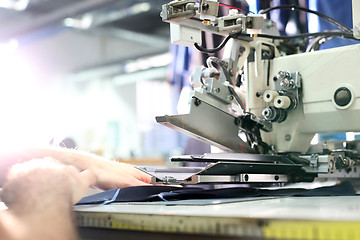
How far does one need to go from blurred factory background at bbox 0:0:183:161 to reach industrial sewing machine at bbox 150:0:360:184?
5184 millimetres

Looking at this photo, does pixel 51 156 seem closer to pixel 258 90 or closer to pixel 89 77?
pixel 258 90

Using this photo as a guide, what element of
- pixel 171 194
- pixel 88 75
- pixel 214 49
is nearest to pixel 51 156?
pixel 171 194

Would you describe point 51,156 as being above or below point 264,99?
below

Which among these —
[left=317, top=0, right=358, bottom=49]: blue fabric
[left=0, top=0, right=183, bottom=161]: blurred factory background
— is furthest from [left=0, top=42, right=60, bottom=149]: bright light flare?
[left=317, top=0, right=358, bottom=49]: blue fabric

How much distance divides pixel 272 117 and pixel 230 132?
136 mm

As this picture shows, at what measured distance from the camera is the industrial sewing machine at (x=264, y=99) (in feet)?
4.24

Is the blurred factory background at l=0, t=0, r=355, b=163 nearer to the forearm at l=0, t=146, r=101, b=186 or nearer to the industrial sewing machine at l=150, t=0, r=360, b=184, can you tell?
the industrial sewing machine at l=150, t=0, r=360, b=184

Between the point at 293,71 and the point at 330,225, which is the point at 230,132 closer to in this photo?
the point at 293,71

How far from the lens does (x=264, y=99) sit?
1424 millimetres

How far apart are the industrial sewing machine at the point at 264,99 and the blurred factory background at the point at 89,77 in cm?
518

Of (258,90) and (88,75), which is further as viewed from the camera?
(88,75)

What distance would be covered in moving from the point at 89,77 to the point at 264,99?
8.51 metres

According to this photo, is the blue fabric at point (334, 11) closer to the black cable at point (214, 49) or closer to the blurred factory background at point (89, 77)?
the black cable at point (214, 49)

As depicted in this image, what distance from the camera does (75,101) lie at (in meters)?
9.35
